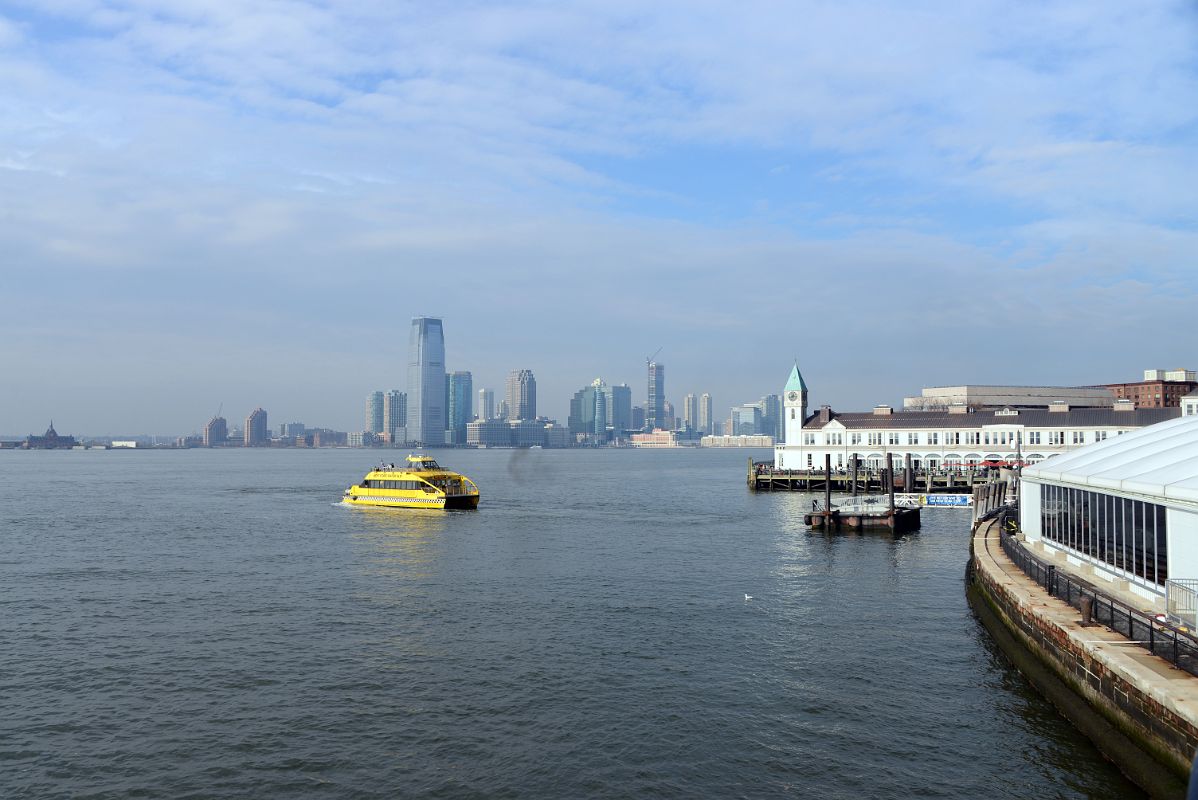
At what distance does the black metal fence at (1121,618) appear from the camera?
20.9 metres

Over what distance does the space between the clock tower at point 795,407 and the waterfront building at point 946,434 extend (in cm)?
15

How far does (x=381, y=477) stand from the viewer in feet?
306

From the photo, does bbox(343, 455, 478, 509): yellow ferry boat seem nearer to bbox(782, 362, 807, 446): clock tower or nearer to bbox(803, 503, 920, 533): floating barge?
bbox(803, 503, 920, 533): floating barge

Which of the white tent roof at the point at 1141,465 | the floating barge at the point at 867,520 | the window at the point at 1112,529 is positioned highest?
the white tent roof at the point at 1141,465

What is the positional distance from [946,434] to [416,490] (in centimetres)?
7312

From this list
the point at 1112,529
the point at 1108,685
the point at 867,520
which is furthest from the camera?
the point at 867,520

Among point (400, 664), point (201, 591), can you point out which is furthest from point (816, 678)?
point (201, 591)

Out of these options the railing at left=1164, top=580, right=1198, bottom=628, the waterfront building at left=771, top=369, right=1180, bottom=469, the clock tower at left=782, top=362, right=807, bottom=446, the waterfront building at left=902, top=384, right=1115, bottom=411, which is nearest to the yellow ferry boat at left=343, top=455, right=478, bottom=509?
the waterfront building at left=771, top=369, right=1180, bottom=469

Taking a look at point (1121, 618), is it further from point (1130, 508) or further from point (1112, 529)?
point (1112, 529)

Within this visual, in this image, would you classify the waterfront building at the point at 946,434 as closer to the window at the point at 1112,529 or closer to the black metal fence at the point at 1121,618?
the window at the point at 1112,529

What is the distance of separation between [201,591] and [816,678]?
30.3m

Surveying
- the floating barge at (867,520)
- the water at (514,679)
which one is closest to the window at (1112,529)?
the water at (514,679)

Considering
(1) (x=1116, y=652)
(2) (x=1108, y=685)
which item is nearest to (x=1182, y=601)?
(1) (x=1116, y=652)

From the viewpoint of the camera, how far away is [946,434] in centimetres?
12344
